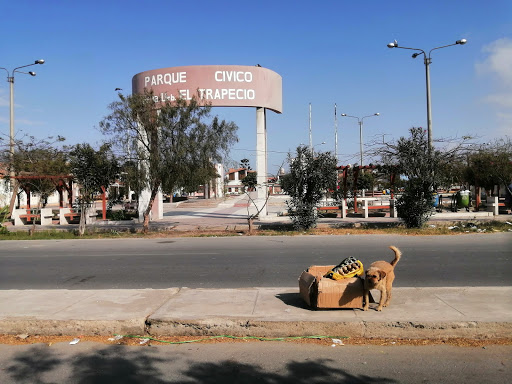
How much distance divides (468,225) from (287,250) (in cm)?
951

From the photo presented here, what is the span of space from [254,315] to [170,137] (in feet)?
42.2

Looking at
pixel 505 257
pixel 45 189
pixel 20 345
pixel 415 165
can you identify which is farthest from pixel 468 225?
pixel 45 189

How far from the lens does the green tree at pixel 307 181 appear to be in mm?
18469

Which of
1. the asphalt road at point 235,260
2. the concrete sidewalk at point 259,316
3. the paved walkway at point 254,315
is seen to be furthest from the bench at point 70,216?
the concrete sidewalk at point 259,316

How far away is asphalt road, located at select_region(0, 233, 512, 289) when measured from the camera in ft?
28.4

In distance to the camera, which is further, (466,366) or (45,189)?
(45,189)

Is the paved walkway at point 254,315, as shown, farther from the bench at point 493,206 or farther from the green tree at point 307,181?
the bench at point 493,206

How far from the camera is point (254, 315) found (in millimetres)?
5719

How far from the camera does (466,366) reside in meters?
4.47

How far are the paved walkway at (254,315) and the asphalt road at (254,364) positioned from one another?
28 centimetres

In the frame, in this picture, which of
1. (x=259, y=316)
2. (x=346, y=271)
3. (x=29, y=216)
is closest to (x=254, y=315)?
(x=259, y=316)

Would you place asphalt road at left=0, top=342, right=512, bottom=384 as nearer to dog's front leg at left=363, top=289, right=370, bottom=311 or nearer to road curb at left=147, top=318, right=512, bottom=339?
road curb at left=147, top=318, right=512, bottom=339

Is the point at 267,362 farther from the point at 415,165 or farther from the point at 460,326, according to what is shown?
the point at 415,165

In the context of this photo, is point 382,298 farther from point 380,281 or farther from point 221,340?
point 221,340
